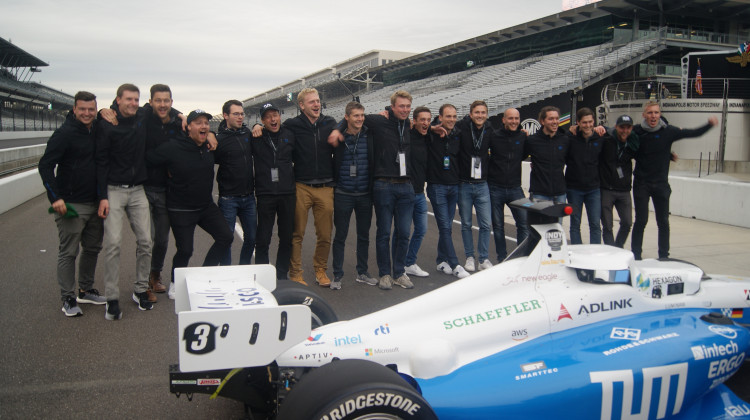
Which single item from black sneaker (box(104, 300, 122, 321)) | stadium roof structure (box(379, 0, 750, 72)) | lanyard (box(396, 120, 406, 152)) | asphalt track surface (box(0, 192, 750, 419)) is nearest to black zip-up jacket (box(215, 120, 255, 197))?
asphalt track surface (box(0, 192, 750, 419))

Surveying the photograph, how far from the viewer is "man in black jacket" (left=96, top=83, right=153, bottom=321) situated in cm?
500

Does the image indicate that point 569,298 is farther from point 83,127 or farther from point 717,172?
point 717,172

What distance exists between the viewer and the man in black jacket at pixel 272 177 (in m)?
5.75

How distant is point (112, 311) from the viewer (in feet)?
16.6

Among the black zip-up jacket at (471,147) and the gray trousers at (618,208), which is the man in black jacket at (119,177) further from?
the gray trousers at (618,208)

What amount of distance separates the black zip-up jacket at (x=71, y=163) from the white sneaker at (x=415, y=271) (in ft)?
11.8

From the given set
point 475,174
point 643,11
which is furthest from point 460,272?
point 643,11

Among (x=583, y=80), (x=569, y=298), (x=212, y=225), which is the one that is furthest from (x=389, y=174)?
(x=583, y=80)

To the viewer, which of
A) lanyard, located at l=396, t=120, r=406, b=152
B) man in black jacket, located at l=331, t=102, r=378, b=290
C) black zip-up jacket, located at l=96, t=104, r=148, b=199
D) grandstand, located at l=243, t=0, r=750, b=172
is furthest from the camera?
grandstand, located at l=243, t=0, r=750, b=172

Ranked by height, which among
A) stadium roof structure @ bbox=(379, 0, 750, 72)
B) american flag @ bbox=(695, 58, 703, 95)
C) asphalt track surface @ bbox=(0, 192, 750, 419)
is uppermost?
stadium roof structure @ bbox=(379, 0, 750, 72)

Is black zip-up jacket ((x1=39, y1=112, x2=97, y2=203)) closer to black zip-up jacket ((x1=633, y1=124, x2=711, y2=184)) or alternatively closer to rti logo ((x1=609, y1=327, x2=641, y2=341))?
rti logo ((x1=609, y1=327, x2=641, y2=341))

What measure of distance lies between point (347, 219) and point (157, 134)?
7.17ft

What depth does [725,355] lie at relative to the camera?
3301mm

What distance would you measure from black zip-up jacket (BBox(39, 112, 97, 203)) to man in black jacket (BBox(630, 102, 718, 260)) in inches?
231
